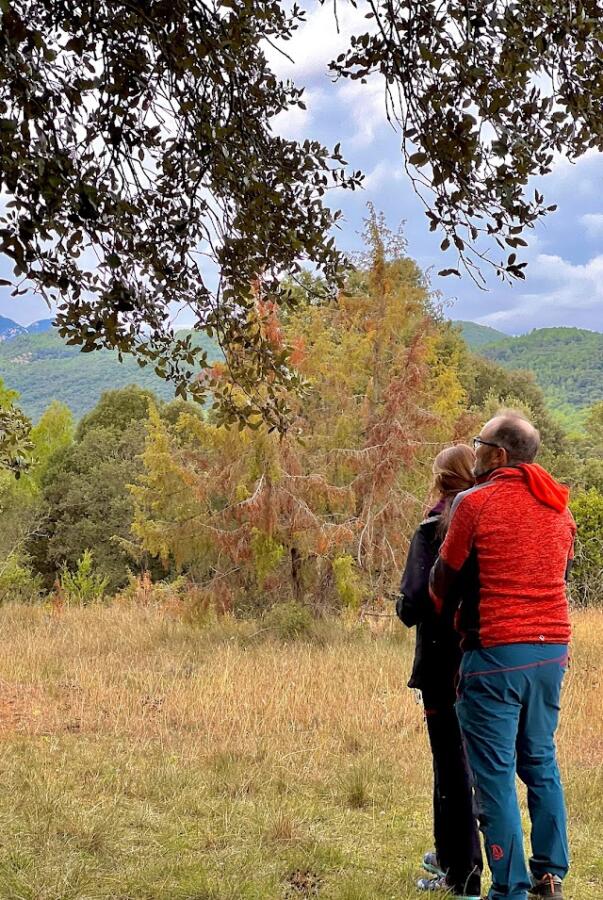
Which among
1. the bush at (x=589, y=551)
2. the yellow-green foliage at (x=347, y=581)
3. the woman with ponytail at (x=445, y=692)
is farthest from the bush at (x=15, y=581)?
the woman with ponytail at (x=445, y=692)

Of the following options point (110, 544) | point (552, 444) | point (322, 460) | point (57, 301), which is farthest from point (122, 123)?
point (552, 444)

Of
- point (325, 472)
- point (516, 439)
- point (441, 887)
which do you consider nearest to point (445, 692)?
point (441, 887)

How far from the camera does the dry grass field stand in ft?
13.1

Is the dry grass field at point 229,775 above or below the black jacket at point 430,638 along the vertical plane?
below

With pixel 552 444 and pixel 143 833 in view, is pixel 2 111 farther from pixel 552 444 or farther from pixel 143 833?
pixel 552 444

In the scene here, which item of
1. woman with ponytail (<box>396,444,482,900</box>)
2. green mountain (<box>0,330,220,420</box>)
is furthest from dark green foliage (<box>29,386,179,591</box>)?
green mountain (<box>0,330,220,420</box>)

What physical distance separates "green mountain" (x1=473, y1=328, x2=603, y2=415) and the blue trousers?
5601 centimetres

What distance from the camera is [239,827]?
181 inches

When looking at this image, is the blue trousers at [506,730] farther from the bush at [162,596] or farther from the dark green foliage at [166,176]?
the bush at [162,596]

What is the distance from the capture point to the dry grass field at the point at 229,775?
13.1 ft

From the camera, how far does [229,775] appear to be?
5.61 metres

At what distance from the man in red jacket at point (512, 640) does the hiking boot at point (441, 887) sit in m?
0.33

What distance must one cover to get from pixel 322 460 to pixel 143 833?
26.2 ft

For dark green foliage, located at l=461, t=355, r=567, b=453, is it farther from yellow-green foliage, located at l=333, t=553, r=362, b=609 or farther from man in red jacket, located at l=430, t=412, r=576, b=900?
man in red jacket, located at l=430, t=412, r=576, b=900
